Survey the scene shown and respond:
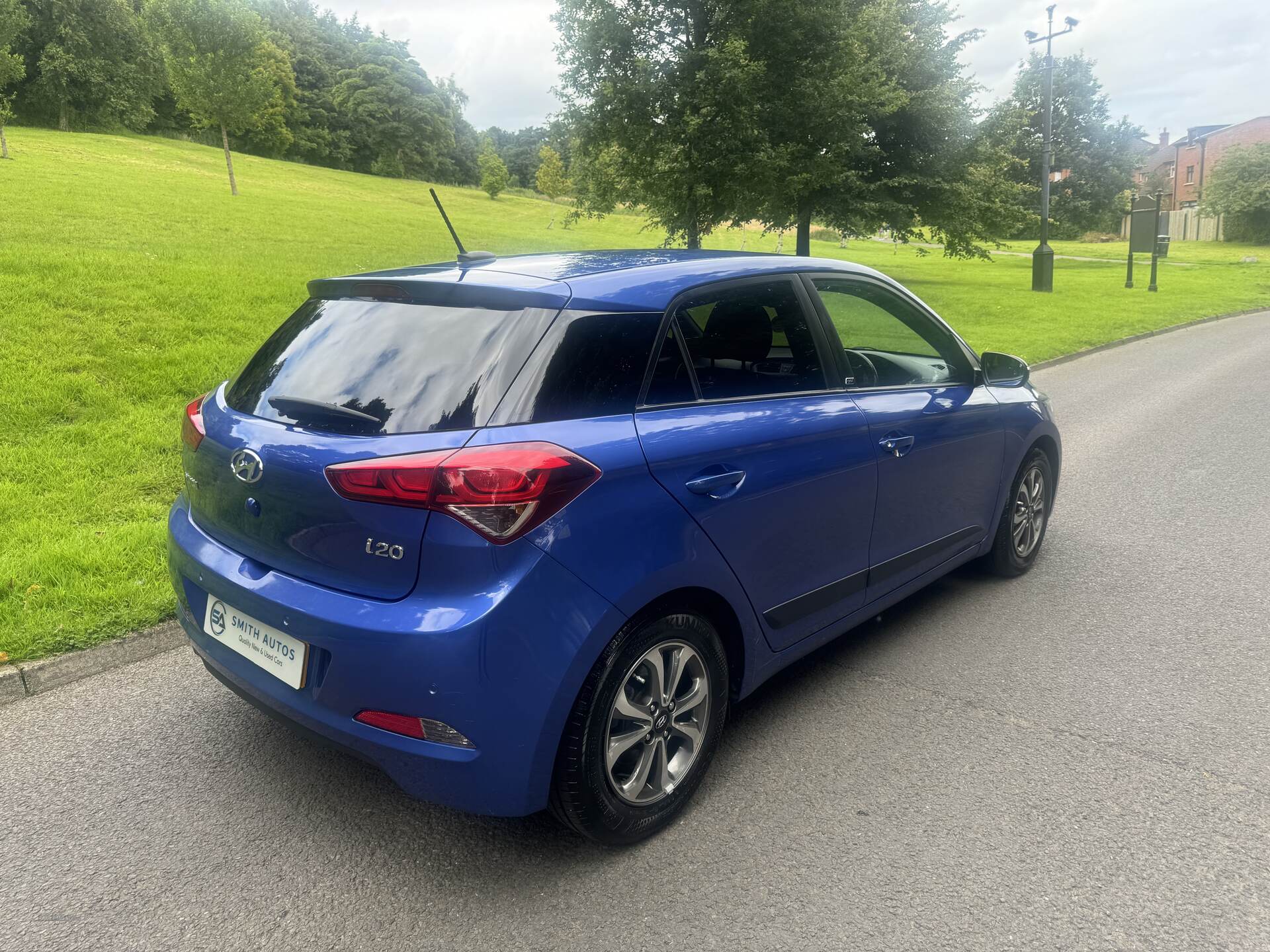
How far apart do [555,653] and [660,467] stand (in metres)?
0.59

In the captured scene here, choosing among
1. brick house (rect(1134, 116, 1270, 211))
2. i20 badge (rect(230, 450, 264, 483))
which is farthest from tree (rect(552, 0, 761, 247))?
brick house (rect(1134, 116, 1270, 211))

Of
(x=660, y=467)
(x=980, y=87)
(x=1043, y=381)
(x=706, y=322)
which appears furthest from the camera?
(x=980, y=87)

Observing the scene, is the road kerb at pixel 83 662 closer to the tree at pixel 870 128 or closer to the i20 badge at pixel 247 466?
the i20 badge at pixel 247 466

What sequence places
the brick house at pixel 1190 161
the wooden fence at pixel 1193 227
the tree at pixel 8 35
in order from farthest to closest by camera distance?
the brick house at pixel 1190 161, the wooden fence at pixel 1193 227, the tree at pixel 8 35

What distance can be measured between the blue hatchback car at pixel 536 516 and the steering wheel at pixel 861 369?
0.11m

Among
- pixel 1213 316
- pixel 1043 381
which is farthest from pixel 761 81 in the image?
pixel 1213 316

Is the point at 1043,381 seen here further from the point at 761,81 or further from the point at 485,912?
A: the point at 485,912

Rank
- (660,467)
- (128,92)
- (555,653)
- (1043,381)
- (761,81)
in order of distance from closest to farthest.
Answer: (555,653) → (660,467) → (1043,381) → (761,81) → (128,92)

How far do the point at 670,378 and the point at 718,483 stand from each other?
1.13ft

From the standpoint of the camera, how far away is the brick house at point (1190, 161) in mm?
75562

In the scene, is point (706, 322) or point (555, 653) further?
point (706, 322)

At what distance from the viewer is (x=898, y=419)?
3488 millimetres

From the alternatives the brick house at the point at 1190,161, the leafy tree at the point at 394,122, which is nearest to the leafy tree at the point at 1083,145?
the brick house at the point at 1190,161

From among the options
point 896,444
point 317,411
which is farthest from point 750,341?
point 317,411
